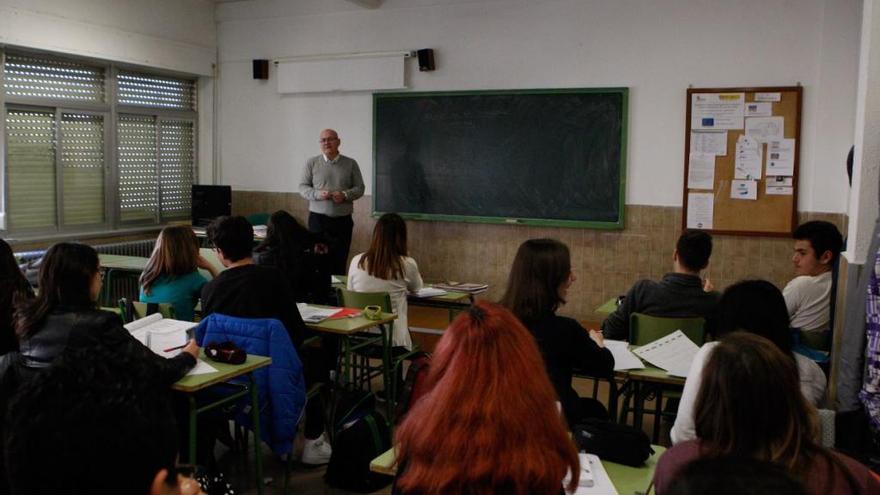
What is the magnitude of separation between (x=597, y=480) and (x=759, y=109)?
5205 mm

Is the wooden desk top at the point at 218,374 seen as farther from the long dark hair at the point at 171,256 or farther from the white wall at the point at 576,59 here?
A: the white wall at the point at 576,59

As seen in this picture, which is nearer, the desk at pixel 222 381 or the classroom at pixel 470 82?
the desk at pixel 222 381

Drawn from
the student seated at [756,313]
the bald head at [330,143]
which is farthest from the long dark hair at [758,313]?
the bald head at [330,143]

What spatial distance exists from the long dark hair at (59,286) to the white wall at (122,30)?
4.64m

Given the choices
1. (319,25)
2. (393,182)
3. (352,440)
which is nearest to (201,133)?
(319,25)

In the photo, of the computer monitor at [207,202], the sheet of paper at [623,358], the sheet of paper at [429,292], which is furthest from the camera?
the computer monitor at [207,202]

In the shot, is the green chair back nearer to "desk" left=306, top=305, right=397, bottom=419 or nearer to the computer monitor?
the computer monitor

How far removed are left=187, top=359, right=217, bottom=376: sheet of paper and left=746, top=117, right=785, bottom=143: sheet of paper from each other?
16.5 ft

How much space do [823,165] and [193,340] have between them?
5231 mm

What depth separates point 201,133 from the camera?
9.02 metres

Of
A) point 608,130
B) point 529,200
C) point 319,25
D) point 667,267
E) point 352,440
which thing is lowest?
point 352,440

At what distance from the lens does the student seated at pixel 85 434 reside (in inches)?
36.9

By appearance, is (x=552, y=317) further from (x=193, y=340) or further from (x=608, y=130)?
(x=608, y=130)

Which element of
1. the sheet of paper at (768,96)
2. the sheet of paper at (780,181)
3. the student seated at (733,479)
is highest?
the sheet of paper at (768,96)
